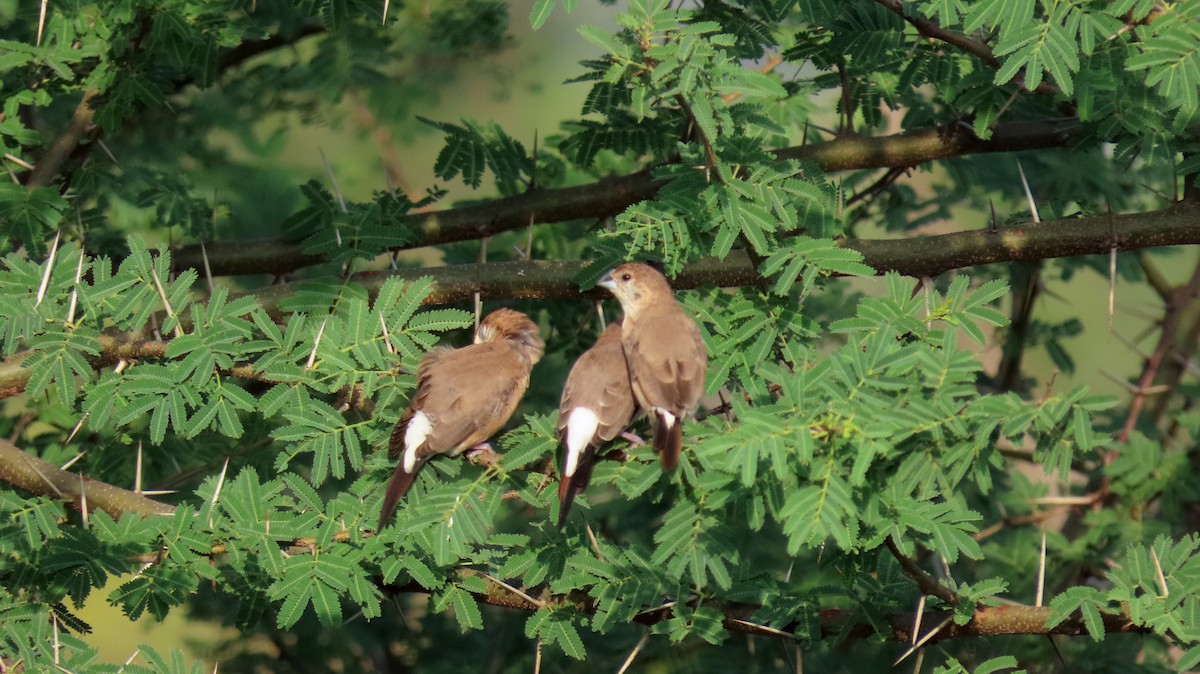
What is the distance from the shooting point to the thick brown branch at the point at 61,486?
4703 millimetres

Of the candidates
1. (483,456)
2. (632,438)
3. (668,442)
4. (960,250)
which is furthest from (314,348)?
(960,250)

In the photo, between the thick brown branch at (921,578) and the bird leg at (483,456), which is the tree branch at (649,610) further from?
the bird leg at (483,456)

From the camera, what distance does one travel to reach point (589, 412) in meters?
4.39

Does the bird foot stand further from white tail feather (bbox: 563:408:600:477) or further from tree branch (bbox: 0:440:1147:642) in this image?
tree branch (bbox: 0:440:1147:642)

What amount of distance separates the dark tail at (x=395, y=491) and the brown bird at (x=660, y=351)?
0.86 m

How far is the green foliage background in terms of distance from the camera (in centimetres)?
377

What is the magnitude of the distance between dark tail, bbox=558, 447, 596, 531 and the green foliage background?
0.37ft

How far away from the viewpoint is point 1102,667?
6.01 meters

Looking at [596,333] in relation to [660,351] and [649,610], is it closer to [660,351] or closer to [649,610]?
[660,351]

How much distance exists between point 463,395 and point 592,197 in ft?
4.43

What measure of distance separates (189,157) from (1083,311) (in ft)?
21.9

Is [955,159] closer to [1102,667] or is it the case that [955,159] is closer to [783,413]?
[1102,667]

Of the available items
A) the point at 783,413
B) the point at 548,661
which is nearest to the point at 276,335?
the point at 783,413

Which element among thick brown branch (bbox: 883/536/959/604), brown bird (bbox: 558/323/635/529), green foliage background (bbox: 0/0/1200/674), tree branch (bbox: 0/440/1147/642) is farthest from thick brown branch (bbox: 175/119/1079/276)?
thick brown branch (bbox: 883/536/959/604)
